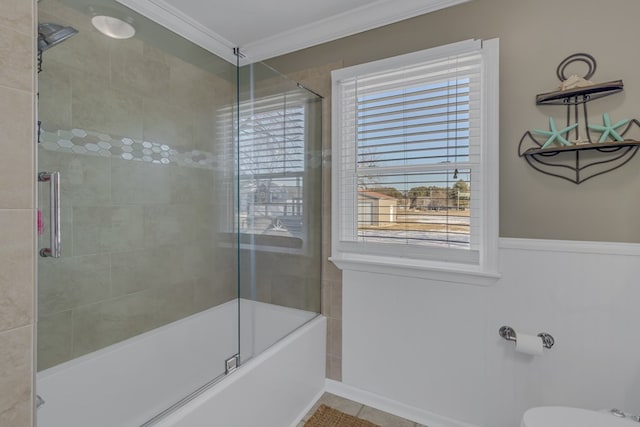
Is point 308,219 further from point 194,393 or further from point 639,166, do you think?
point 639,166

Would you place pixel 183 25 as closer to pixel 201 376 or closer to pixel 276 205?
pixel 276 205

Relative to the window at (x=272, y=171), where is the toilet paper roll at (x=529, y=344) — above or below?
below

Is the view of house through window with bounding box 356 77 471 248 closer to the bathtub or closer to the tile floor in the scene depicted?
the bathtub

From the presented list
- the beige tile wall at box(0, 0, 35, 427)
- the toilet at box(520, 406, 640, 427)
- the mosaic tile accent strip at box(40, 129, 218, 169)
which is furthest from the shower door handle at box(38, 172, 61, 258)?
the toilet at box(520, 406, 640, 427)

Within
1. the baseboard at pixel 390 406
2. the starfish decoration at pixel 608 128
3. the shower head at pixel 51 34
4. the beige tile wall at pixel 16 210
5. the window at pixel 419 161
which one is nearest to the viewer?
the beige tile wall at pixel 16 210

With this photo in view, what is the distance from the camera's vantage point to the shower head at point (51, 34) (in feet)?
3.72

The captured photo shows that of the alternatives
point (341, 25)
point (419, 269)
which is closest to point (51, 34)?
point (341, 25)

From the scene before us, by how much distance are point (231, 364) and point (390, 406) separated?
41.1 inches

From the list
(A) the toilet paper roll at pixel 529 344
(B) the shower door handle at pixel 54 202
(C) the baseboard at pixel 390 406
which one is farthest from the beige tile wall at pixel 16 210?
(A) the toilet paper roll at pixel 529 344

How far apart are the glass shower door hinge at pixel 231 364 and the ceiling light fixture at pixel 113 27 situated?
1763mm

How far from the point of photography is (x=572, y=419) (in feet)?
4.06

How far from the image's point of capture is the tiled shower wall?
1522mm

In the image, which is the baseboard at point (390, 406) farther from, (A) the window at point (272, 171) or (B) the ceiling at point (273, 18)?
(B) the ceiling at point (273, 18)

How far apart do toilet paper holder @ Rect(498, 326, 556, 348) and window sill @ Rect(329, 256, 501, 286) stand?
0.77ft
